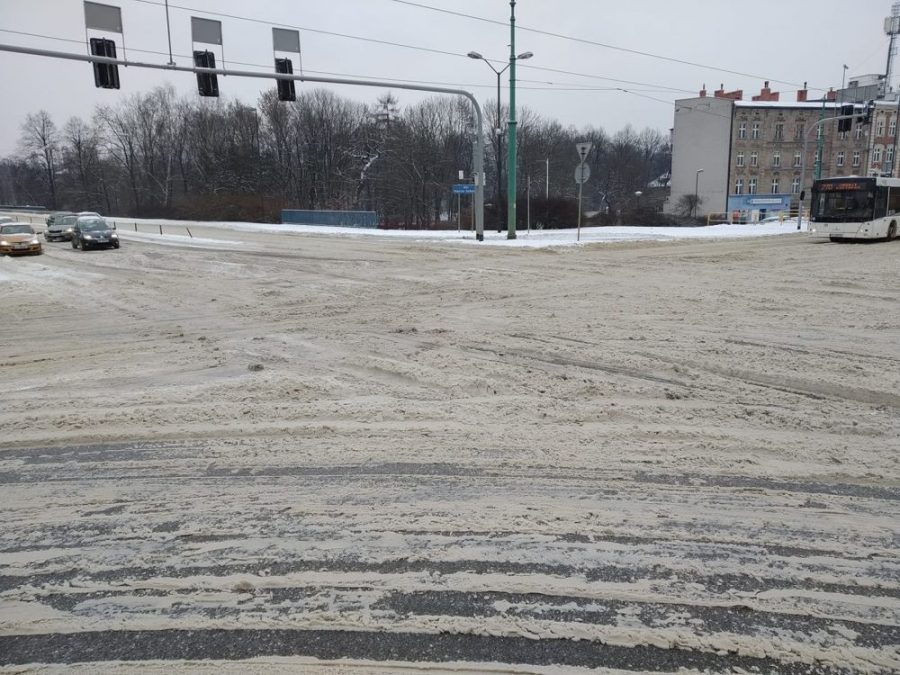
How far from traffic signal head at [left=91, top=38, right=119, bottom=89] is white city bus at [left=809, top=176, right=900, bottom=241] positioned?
28.3 m

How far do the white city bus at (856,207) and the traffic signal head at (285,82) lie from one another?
22.9 m

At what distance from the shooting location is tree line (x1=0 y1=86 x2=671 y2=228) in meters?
73.6

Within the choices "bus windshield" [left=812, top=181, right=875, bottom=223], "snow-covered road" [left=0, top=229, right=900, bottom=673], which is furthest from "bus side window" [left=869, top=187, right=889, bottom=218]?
"snow-covered road" [left=0, top=229, right=900, bottom=673]

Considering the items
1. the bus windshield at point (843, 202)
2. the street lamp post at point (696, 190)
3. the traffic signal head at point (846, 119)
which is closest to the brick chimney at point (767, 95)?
the street lamp post at point (696, 190)

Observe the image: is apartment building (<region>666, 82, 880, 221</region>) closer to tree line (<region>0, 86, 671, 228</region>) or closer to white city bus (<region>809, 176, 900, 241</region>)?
tree line (<region>0, 86, 671, 228</region>)

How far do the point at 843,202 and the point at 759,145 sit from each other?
210 feet

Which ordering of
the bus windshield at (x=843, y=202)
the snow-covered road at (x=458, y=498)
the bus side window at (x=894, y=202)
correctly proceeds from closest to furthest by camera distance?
the snow-covered road at (x=458, y=498)
the bus windshield at (x=843, y=202)
the bus side window at (x=894, y=202)

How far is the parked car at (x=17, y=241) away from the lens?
83.5 feet

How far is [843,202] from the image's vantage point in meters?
26.9

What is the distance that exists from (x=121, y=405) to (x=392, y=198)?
2772 inches

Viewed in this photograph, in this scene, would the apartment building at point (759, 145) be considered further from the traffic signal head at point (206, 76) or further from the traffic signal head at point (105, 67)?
the traffic signal head at point (105, 67)

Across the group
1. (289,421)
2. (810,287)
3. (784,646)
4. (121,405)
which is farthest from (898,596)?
(810,287)

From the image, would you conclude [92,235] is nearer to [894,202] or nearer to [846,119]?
[894,202]

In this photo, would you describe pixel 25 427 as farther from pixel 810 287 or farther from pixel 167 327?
pixel 810 287
